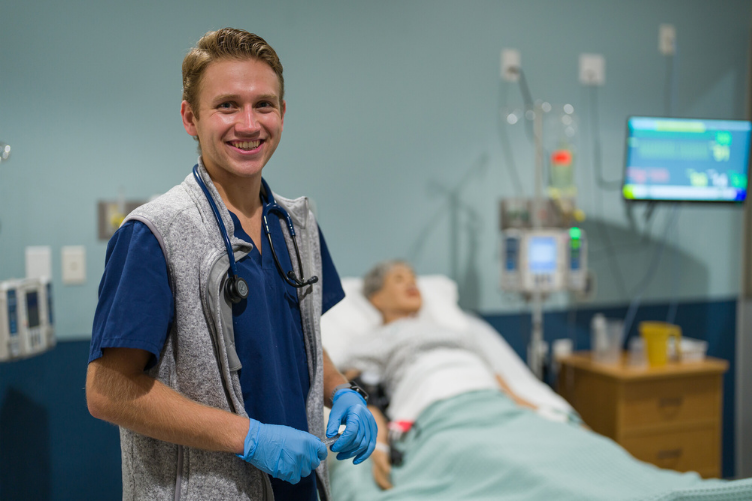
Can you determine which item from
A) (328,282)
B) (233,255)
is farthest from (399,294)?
(233,255)

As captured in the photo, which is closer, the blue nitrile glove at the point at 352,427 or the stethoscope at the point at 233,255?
the stethoscope at the point at 233,255

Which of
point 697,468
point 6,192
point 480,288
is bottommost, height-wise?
point 697,468

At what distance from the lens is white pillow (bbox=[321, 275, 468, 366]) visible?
2421 mm

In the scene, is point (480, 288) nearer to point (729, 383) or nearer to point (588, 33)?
point (588, 33)

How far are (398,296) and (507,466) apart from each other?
0.98 metres

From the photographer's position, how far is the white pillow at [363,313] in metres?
2.42

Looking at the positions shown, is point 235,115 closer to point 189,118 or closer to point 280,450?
point 189,118

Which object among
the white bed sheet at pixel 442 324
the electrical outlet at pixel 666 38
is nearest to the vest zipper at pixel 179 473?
the white bed sheet at pixel 442 324

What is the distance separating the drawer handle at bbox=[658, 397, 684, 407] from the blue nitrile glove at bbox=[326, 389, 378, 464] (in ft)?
6.46

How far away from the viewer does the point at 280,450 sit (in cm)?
97

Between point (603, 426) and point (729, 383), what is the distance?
1091 mm

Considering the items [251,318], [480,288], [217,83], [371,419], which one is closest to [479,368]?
[480,288]

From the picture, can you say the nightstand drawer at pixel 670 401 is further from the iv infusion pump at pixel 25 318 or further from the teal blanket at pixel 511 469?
the iv infusion pump at pixel 25 318

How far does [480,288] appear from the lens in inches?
114
